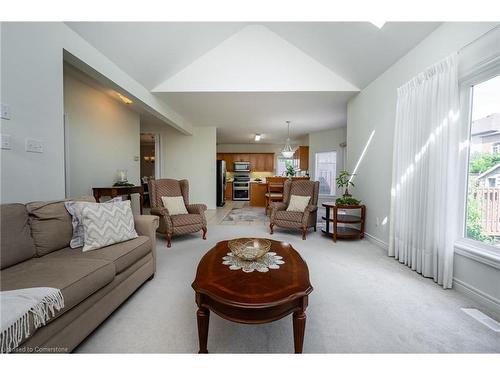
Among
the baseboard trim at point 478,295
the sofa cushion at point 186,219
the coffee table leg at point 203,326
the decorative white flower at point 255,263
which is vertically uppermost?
the decorative white flower at point 255,263

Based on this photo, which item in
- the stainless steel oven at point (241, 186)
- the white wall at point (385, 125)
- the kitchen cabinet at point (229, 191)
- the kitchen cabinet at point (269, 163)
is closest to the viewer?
the white wall at point (385, 125)

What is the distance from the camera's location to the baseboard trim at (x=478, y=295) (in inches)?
66.5

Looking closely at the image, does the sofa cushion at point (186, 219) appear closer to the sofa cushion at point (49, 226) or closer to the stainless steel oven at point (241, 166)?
the sofa cushion at point (49, 226)

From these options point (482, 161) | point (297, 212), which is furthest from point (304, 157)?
point (482, 161)

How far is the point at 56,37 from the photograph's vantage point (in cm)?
213

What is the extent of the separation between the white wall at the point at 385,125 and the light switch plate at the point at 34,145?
4.01 meters

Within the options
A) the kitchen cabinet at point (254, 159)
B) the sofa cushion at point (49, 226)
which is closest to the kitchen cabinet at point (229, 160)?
the kitchen cabinet at point (254, 159)

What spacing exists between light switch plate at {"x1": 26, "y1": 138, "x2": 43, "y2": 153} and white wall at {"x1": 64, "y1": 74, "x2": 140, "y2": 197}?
1.80 metres

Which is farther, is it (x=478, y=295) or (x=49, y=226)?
(x=478, y=295)

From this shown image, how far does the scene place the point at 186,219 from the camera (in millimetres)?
3354

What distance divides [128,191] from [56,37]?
2.65 m

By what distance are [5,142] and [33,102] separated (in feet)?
1.49

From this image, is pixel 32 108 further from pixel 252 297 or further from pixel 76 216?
pixel 252 297
